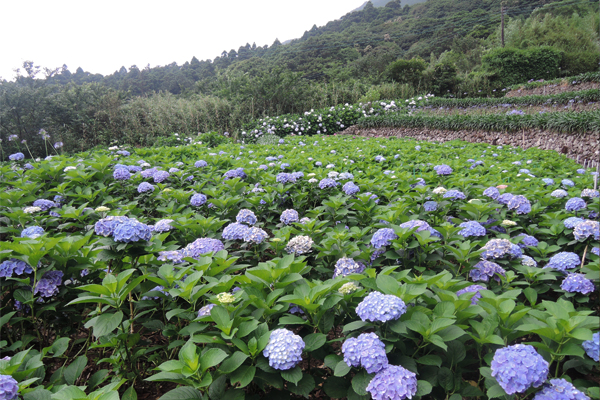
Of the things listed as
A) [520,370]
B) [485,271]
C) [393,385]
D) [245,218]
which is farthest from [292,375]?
[245,218]

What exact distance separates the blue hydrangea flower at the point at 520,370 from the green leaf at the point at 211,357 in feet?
2.70

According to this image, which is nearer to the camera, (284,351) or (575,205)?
(284,351)

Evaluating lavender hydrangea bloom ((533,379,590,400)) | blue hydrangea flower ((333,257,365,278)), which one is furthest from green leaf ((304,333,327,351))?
lavender hydrangea bloom ((533,379,590,400))

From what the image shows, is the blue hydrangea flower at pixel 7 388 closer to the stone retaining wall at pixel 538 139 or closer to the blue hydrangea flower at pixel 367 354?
the blue hydrangea flower at pixel 367 354

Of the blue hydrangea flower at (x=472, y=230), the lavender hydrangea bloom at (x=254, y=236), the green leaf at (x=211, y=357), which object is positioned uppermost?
the lavender hydrangea bloom at (x=254, y=236)

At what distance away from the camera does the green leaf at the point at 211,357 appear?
968 millimetres

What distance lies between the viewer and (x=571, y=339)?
3.32 feet

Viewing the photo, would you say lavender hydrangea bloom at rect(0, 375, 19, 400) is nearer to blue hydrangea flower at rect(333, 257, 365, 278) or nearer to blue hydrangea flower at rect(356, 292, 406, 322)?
blue hydrangea flower at rect(356, 292, 406, 322)

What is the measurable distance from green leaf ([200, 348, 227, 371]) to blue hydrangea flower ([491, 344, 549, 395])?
823 mm

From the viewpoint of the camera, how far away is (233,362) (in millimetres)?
1019

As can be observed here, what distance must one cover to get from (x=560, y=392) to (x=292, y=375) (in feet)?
2.50

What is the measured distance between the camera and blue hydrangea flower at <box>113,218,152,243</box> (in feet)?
4.12

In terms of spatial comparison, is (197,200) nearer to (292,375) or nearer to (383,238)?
(383,238)

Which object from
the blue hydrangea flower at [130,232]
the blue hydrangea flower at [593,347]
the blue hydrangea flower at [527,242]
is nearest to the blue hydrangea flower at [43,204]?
the blue hydrangea flower at [130,232]
